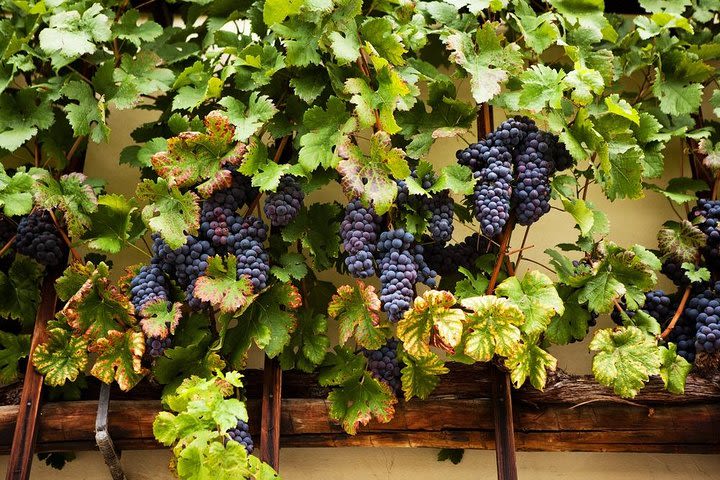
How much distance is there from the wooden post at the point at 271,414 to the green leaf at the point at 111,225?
48 cm

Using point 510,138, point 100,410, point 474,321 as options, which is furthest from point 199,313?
point 510,138

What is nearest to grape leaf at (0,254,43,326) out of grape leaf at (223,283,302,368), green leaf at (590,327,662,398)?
grape leaf at (223,283,302,368)

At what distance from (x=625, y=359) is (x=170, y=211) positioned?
1.15 meters

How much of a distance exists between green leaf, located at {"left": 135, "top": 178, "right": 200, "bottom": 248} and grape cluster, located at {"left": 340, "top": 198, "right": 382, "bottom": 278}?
36 cm

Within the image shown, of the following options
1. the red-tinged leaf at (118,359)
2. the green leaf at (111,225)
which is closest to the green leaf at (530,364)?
the red-tinged leaf at (118,359)

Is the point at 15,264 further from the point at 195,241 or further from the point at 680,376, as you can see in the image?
the point at 680,376

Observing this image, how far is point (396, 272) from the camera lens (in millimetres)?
1942

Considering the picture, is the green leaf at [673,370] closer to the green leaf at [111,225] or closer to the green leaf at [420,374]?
the green leaf at [420,374]

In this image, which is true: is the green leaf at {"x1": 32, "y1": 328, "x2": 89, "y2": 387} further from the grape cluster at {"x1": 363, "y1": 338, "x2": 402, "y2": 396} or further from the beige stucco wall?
the grape cluster at {"x1": 363, "y1": 338, "x2": 402, "y2": 396}

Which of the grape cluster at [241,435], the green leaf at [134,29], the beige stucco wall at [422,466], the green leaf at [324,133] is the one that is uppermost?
the green leaf at [134,29]

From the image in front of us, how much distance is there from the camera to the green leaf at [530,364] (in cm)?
202

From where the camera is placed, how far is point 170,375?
2.09 meters

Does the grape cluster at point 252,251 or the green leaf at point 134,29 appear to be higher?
the green leaf at point 134,29

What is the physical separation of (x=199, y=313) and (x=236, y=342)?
0.12 metres
